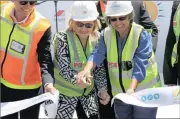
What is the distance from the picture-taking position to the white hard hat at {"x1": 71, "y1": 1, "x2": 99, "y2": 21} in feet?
9.02

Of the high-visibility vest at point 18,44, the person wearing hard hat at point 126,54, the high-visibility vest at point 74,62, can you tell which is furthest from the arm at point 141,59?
the high-visibility vest at point 18,44

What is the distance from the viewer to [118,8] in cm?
269

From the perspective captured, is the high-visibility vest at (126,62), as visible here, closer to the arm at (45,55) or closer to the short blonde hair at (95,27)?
the short blonde hair at (95,27)

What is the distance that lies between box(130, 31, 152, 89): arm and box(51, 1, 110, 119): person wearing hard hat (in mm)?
287

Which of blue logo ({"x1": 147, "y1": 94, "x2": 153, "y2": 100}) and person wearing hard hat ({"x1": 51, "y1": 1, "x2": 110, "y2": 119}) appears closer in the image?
blue logo ({"x1": 147, "y1": 94, "x2": 153, "y2": 100})

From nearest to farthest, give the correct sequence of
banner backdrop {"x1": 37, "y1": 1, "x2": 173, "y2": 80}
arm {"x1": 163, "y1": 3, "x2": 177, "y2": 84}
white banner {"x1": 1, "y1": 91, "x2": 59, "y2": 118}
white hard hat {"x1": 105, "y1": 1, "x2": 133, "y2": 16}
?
white banner {"x1": 1, "y1": 91, "x2": 59, "y2": 118}
white hard hat {"x1": 105, "y1": 1, "x2": 133, "y2": 16}
arm {"x1": 163, "y1": 3, "x2": 177, "y2": 84}
banner backdrop {"x1": 37, "y1": 1, "x2": 173, "y2": 80}

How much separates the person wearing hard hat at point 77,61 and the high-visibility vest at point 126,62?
10 centimetres

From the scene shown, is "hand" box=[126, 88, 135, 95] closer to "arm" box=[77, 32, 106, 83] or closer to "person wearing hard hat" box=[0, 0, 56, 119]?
"arm" box=[77, 32, 106, 83]

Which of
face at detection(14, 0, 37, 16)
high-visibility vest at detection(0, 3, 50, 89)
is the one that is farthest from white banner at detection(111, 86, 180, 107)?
face at detection(14, 0, 37, 16)

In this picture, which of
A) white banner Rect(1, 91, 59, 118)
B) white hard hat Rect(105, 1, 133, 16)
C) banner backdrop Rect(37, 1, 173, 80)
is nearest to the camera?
white banner Rect(1, 91, 59, 118)

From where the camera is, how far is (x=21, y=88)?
2.79 meters

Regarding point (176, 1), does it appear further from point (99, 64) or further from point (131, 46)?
point (99, 64)

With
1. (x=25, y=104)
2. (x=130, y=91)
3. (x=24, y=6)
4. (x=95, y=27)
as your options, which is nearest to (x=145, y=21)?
(x=95, y=27)

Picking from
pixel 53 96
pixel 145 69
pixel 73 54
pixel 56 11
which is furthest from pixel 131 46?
pixel 56 11
